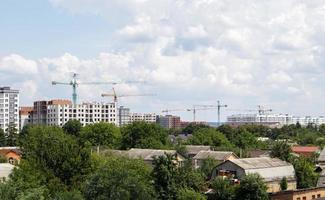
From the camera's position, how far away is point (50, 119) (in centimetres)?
18400

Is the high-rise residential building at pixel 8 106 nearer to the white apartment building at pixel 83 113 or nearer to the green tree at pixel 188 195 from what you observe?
the white apartment building at pixel 83 113

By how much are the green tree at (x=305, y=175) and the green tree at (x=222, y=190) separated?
12118 mm

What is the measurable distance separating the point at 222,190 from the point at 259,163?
11.4 meters

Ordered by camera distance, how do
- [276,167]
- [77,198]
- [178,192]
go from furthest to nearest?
[276,167], [178,192], [77,198]

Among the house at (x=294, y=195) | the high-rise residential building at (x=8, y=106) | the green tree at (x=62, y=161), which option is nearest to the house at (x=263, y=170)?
the house at (x=294, y=195)

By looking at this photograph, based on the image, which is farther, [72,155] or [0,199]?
[72,155]

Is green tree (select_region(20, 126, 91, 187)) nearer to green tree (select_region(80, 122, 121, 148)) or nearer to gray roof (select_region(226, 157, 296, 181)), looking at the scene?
gray roof (select_region(226, 157, 296, 181))

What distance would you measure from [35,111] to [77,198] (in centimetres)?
16184

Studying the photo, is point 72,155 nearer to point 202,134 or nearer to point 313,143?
point 202,134

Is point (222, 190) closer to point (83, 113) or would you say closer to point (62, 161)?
point (62, 161)

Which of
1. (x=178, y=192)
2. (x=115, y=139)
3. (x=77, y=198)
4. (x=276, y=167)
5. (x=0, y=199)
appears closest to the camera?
(x=0, y=199)

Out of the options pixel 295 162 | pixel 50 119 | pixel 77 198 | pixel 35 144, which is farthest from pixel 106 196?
pixel 50 119

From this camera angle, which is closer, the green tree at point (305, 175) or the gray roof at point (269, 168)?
the gray roof at point (269, 168)

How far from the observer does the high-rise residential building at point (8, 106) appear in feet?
600
